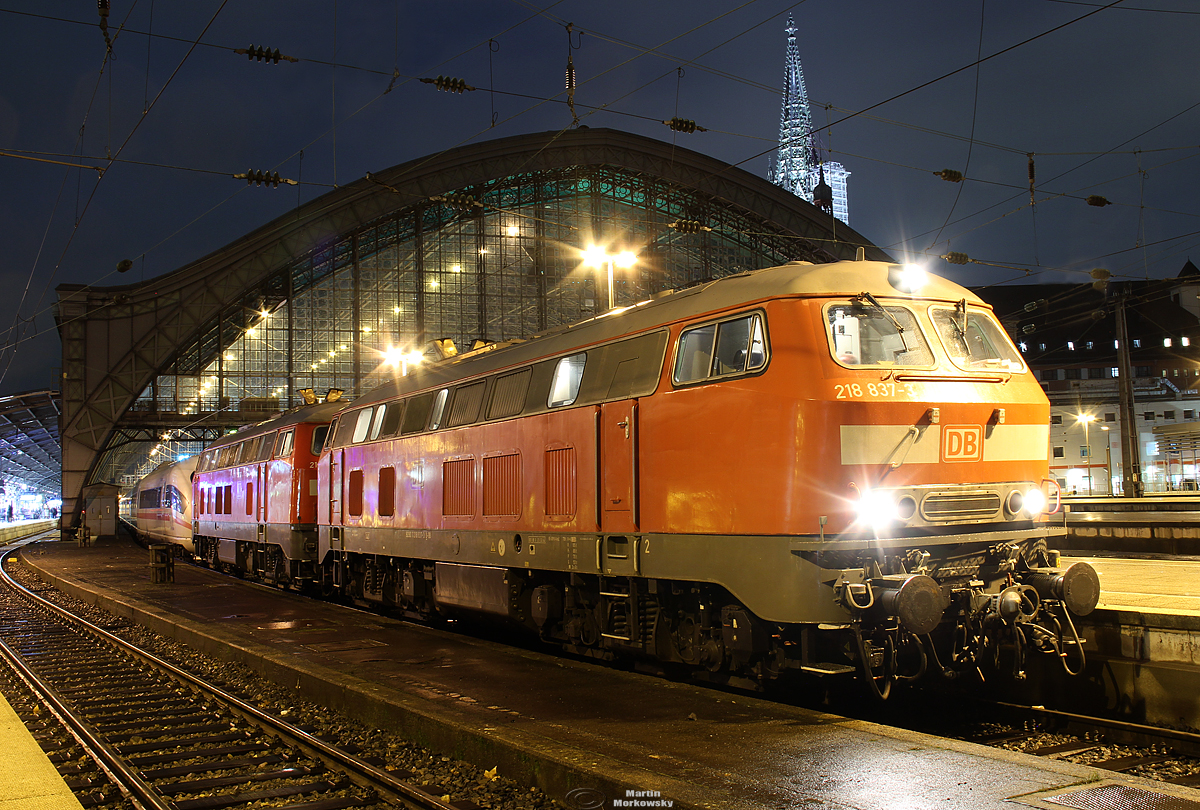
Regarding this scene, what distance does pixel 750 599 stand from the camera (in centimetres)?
852

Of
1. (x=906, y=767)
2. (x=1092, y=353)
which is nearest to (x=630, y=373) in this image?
(x=906, y=767)

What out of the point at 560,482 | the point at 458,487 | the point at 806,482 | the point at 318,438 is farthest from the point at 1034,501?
the point at 318,438

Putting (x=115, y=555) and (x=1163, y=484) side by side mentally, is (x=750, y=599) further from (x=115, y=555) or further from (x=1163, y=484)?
(x=1163, y=484)

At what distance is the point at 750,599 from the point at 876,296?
3239 mm

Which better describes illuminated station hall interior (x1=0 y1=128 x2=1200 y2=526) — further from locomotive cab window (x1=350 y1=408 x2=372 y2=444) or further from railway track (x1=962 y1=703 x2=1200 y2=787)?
railway track (x1=962 y1=703 x2=1200 y2=787)

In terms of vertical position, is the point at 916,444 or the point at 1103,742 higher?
the point at 916,444

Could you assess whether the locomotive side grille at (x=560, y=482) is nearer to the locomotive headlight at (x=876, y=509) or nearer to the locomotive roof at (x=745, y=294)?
the locomotive roof at (x=745, y=294)

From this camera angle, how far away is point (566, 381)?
11.7 meters

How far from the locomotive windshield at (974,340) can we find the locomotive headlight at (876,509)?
179 cm

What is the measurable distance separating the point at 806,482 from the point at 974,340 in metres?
2.85

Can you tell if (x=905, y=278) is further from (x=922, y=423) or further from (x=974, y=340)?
(x=922, y=423)

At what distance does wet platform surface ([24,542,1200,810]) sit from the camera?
19.6 feet

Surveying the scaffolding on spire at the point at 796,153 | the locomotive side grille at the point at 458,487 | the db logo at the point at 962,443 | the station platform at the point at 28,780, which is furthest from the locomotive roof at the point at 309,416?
the scaffolding on spire at the point at 796,153

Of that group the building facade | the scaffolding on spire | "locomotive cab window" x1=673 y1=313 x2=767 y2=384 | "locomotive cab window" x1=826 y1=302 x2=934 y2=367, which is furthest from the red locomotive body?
the scaffolding on spire
